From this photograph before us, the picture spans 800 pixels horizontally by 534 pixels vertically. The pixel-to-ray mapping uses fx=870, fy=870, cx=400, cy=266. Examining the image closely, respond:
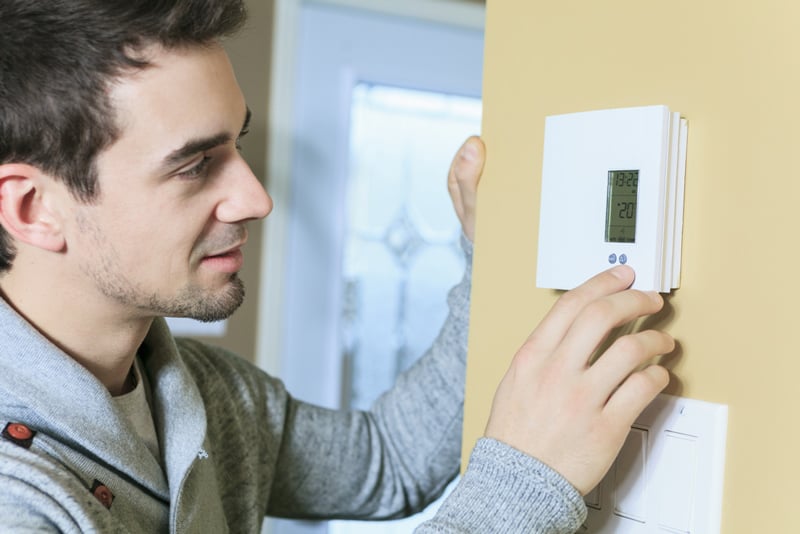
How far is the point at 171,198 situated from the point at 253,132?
130 cm

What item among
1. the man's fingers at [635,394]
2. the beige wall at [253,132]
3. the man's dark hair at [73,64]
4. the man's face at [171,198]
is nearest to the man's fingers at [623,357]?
the man's fingers at [635,394]

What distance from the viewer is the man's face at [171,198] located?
0.89 metres

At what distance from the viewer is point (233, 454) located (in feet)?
3.77

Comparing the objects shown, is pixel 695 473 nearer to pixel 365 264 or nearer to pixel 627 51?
pixel 627 51

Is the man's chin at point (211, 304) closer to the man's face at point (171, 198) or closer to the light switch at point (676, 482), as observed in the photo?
the man's face at point (171, 198)

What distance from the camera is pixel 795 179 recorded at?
0.60 meters

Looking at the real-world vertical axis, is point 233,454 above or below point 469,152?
below

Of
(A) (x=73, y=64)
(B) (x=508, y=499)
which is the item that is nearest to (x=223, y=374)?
(A) (x=73, y=64)

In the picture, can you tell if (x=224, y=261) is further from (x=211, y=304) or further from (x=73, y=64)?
(x=73, y=64)

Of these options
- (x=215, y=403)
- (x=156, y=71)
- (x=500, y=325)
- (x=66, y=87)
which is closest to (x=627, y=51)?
(x=500, y=325)

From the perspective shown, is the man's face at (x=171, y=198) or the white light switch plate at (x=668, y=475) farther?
the man's face at (x=171, y=198)

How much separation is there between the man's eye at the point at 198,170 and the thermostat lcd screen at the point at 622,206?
1.46 feet

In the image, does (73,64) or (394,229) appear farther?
(394,229)

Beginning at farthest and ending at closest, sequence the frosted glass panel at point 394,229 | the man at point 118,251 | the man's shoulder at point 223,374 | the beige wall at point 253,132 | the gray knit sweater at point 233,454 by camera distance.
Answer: the frosted glass panel at point 394,229 → the beige wall at point 253,132 → the man's shoulder at point 223,374 → the man at point 118,251 → the gray knit sweater at point 233,454
